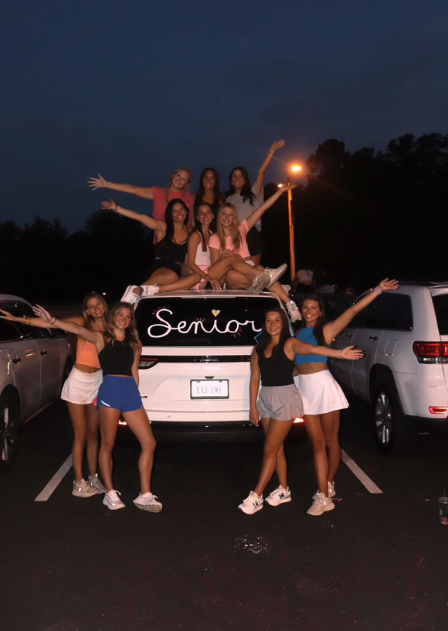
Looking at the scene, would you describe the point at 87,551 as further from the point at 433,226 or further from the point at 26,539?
the point at 433,226

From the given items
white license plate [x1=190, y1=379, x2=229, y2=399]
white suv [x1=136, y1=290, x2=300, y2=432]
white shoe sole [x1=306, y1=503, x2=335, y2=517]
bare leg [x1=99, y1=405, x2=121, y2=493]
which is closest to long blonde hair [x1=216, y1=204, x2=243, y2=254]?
white suv [x1=136, y1=290, x2=300, y2=432]

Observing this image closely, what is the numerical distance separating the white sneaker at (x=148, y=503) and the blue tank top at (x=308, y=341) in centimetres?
156

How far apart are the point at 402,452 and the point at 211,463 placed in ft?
6.23

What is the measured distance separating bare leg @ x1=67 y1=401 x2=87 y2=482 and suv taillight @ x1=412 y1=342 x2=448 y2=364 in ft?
9.88

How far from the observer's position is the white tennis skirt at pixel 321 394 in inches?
208

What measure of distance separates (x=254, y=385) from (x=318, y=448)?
27.9 inches

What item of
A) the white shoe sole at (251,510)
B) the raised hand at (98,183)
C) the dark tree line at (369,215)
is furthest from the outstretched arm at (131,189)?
the dark tree line at (369,215)

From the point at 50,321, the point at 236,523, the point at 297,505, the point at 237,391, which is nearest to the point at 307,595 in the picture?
the point at 236,523

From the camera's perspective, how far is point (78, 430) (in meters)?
5.70

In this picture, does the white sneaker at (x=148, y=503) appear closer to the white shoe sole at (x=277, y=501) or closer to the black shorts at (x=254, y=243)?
the white shoe sole at (x=277, y=501)

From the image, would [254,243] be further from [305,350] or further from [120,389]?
[120,389]

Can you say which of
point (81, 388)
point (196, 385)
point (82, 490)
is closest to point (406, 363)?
point (196, 385)

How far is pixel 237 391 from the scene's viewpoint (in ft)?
18.4

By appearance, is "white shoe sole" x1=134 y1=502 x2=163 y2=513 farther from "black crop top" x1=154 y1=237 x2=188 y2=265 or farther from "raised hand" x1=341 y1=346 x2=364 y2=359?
"black crop top" x1=154 y1=237 x2=188 y2=265
